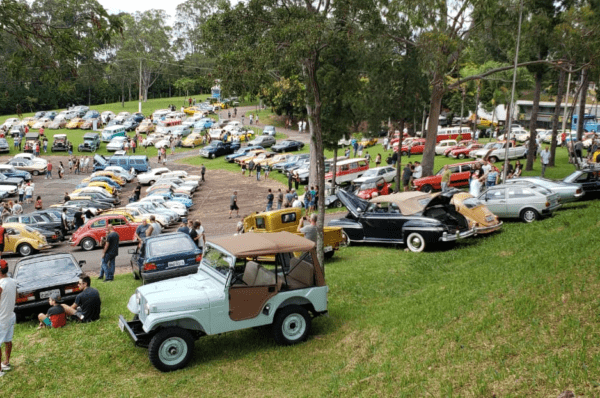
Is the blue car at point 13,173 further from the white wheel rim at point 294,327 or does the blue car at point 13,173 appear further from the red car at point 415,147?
the white wheel rim at point 294,327

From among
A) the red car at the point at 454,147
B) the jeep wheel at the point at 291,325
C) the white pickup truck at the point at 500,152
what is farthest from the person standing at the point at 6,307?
the red car at the point at 454,147

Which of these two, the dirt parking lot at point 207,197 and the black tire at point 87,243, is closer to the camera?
the dirt parking lot at point 207,197

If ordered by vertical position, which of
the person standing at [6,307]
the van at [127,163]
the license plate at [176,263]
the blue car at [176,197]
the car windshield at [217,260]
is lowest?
the blue car at [176,197]

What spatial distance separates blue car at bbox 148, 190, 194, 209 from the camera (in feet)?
113

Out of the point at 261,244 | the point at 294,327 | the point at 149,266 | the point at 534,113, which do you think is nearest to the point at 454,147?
the point at 534,113

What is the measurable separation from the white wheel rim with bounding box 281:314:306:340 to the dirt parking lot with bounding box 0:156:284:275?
11476 millimetres

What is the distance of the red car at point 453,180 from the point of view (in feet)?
98.3

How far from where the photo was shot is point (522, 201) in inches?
704

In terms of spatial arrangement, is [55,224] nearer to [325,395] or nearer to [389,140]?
[325,395]

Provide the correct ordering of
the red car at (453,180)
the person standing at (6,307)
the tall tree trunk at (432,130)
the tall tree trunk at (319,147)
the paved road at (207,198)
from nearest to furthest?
the person standing at (6,307) < the tall tree trunk at (319,147) < the paved road at (207,198) < the red car at (453,180) < the tall tree trunk at (432,130)

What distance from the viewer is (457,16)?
28203 millimetres

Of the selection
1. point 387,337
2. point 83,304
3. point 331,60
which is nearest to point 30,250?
point 83,304

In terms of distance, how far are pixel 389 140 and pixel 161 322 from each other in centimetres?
4640

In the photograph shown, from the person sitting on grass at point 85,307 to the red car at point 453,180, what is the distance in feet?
70.8
